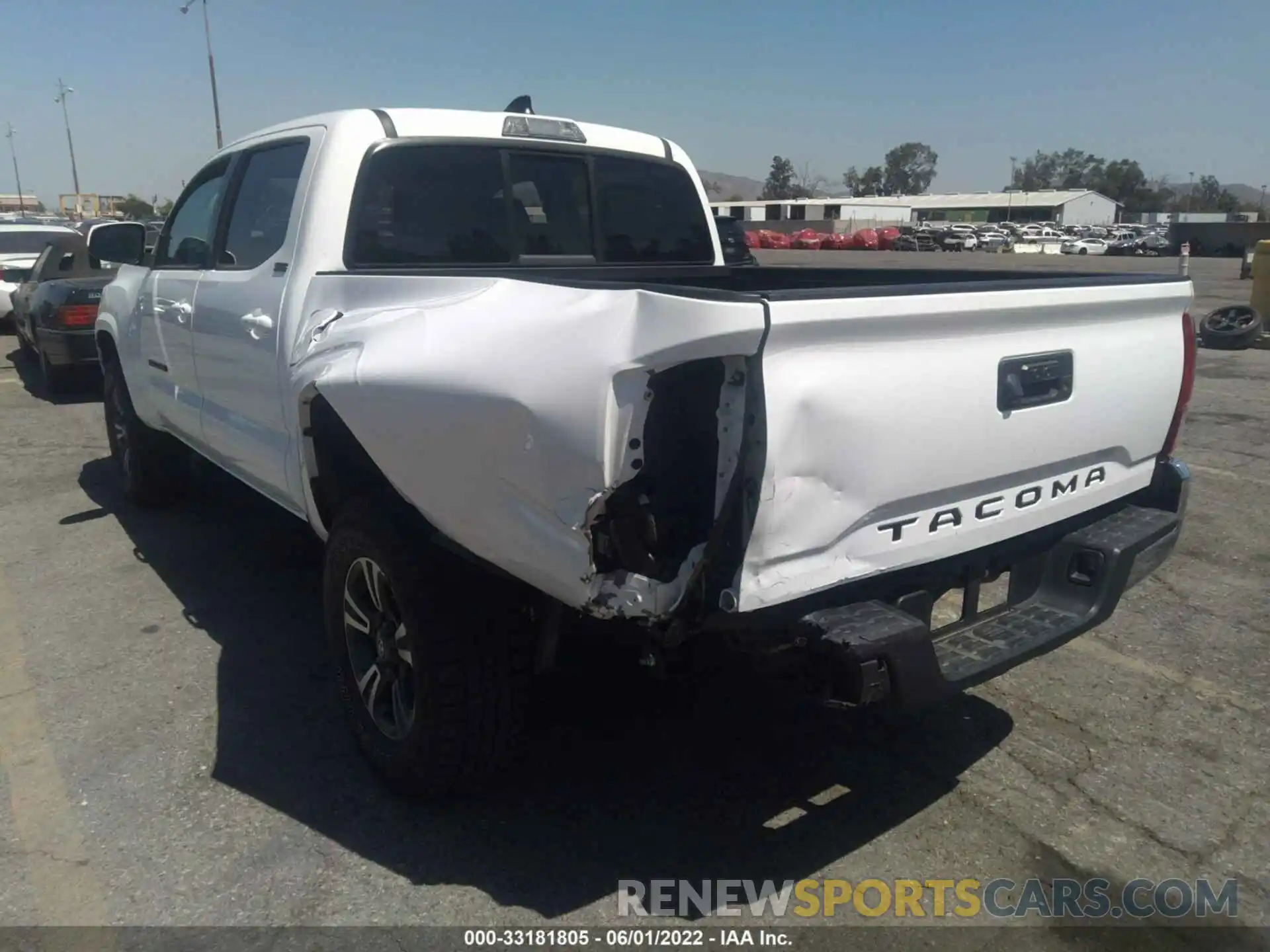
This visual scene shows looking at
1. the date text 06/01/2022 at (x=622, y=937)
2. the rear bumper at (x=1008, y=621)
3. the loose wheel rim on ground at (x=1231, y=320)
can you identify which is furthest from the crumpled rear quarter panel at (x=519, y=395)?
the loose wheel rim on ground at (x=1231, y=320)

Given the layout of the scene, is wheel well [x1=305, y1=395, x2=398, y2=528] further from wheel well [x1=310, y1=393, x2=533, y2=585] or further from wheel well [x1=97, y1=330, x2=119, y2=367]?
wheel well [x1=97, y1=330, x2=119, y2=367]

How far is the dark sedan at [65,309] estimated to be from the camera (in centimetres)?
958

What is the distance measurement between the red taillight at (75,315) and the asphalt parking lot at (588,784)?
5.68 meters

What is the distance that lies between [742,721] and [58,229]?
1484cm

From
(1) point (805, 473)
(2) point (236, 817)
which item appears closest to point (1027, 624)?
(1) point (805, 473)

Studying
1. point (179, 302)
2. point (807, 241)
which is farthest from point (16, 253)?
point (807, 241)

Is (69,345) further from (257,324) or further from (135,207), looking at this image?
(135,207)

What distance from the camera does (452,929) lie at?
2562 millimetres

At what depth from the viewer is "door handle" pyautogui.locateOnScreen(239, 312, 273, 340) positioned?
11.6 ft

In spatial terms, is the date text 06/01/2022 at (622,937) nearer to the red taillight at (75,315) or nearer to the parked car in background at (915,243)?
the red taillight at (75,315)

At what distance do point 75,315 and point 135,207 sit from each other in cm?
7781

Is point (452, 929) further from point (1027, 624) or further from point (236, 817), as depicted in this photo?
point (1027, 624)

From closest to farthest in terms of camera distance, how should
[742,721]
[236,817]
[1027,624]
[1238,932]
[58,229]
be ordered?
[1238,932] < [1027,624] < [236,817] < [742,721] < [58,229]

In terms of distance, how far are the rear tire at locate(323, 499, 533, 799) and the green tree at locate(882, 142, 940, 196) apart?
546 feet
